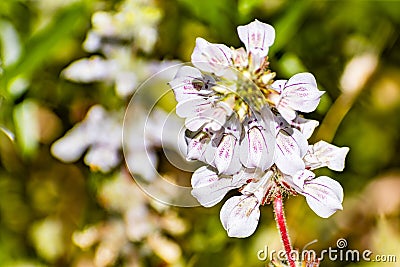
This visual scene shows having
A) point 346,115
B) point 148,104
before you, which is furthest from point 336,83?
point 148,104

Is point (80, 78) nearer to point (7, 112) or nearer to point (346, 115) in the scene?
point (7, 112)

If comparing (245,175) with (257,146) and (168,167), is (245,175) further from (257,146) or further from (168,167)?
(168,167)

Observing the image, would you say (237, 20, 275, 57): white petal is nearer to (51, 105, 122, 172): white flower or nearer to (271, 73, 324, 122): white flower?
(271, 73, 324, 122): white flower

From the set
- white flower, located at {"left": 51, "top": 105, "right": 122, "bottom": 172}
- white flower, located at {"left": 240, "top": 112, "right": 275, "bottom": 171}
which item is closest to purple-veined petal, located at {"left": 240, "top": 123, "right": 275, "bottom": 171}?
white flower, located at {"left": 240, "top": 112, "right": 275, "bottom": 171}

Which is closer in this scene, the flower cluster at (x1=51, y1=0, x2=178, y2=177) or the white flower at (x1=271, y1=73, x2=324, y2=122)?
the white flower at (x1=271, y1=73, x2=324, y2=122)

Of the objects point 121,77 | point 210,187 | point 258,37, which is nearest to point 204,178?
point 210,187

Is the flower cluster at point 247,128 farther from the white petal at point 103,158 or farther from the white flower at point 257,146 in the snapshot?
the white petal at point 103,158

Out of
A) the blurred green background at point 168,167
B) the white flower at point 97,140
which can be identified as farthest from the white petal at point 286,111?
the white flower at point 97,140
